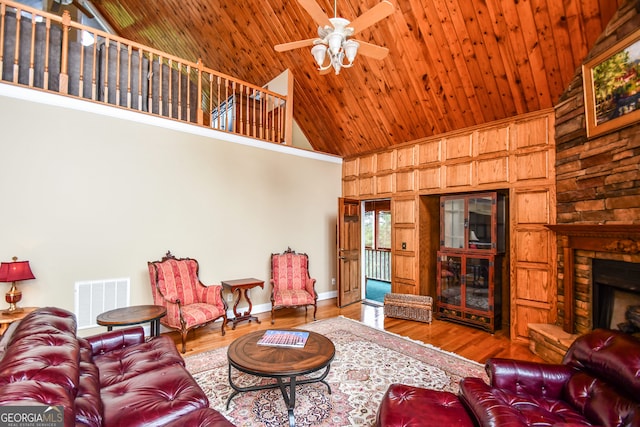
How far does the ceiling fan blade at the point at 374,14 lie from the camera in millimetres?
2320

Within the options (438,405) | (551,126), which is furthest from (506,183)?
(438,405)

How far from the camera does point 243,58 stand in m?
6.20

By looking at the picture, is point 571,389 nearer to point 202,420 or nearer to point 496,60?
point 202,420

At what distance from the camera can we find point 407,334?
427 centimetres

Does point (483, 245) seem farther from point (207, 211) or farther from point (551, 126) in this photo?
point (207, 211)

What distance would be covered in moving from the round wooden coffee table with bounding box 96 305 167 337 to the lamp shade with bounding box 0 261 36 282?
811mm

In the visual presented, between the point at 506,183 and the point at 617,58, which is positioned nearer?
the point at 617,58

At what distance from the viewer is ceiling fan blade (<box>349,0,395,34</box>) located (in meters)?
2.32

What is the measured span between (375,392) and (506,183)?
3.30m

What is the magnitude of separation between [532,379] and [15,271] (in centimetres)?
462

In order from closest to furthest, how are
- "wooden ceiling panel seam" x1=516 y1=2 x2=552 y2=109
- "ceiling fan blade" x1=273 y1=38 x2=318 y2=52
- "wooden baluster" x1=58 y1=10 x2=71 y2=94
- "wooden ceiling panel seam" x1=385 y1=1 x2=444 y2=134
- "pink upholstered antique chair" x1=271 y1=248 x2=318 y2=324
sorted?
"ceiling fan blade" x1=273 y1=38 x2=318 y2=52 → "wooden ceiling panel seam" x1=516 y1=2 x2=552 y2=109 → "wooden baluster" x1=58 y1=10 x2=71 y2=94 → "wooden ceiling panel seam" x1=385 y1=1 x2=444 y2=134 → "pink upholstered antique chair" x1=271 y1=248 x2=318 y2=324

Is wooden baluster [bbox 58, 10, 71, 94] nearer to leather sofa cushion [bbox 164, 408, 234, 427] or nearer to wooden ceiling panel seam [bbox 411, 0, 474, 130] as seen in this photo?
leather sofa cushion [bbox 164, 408, 234, 427]

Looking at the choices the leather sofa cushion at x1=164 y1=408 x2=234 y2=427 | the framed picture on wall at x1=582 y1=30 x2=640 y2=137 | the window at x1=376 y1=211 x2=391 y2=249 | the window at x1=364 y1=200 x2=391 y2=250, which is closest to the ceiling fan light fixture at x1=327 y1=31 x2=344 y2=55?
the framed picture on wall at x1=582 y1=30 x2=640 y2=137

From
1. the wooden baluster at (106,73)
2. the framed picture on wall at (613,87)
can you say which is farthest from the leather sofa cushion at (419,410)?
the wooden baluster at (106,73)
